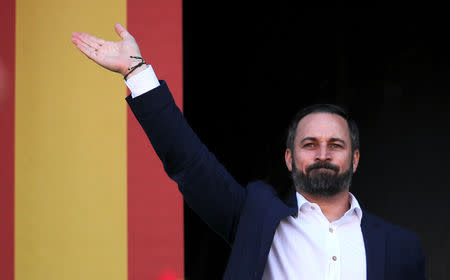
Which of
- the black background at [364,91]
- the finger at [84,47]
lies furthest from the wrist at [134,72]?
the black background at [364,91]

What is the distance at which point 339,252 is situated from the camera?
5.30 ft

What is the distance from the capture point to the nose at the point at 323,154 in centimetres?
175

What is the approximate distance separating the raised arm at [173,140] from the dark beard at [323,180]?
27 cm

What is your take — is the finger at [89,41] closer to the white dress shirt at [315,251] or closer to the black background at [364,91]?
the white dress shirt at [315,251]

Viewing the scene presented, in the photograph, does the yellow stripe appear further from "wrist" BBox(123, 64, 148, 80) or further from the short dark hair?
the short dark hair

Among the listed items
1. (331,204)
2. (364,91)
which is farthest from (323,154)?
(364,91)

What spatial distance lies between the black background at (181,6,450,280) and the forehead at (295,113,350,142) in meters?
1.04

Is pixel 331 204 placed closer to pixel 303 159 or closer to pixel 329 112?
pixel 303 159

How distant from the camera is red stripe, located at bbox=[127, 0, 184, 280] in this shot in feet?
6.48

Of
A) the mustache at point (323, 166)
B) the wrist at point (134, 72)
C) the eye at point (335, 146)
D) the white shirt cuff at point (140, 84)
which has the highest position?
the wrist at point (134, 72)

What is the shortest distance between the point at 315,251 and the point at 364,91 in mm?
2395


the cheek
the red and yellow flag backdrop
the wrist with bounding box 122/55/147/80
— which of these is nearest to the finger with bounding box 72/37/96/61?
the wrist with bounding box 122/55/147/80

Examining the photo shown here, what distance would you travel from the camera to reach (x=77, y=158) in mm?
2004
